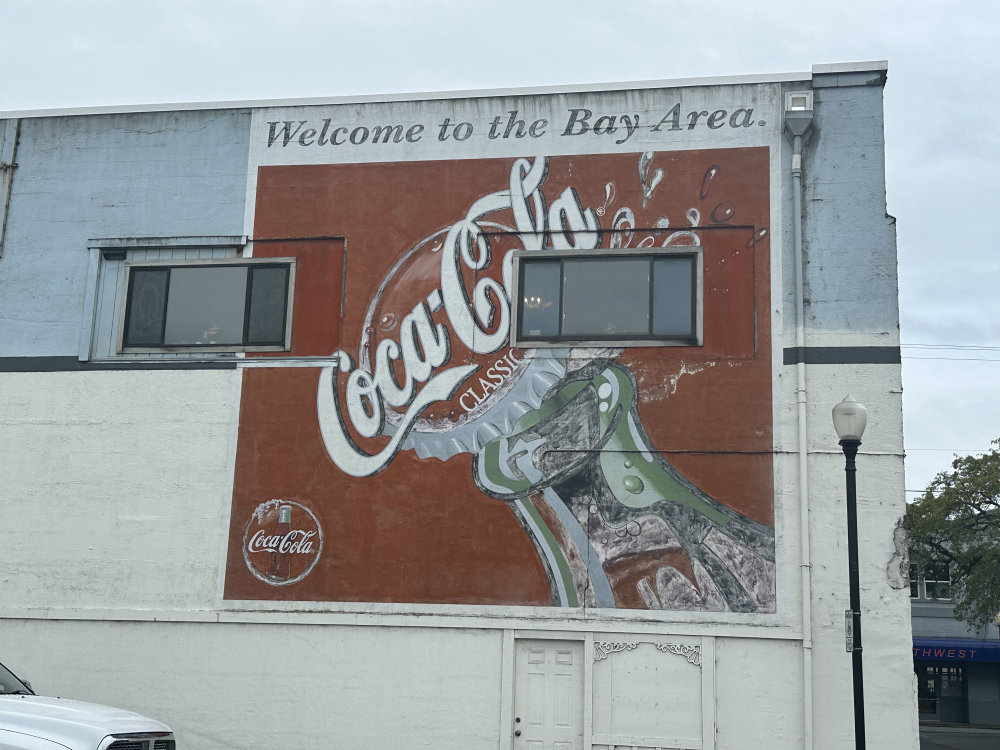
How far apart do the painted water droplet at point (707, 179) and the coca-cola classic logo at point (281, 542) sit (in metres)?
6.57

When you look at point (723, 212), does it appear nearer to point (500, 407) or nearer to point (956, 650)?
point (500, 407)

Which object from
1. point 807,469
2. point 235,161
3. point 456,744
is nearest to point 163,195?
point 235,161

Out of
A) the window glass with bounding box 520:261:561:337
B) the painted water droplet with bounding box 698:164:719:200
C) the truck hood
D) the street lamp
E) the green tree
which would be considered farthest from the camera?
the green tree

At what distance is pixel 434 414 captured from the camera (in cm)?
1480

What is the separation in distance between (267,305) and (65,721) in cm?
746

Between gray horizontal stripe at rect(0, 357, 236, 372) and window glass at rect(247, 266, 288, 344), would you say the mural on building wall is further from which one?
gray horizontal stripe at rect(0, 357, 236, 372)

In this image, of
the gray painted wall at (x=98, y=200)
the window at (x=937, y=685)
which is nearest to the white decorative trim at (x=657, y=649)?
the gray painted wall at (x=98, y=200)

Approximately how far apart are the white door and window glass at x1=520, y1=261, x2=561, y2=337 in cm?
401

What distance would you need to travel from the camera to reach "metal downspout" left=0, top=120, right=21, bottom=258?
16.5 m

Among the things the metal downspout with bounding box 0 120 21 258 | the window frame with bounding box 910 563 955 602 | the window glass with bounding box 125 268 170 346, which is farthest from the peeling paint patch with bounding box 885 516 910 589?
the window frame with bounding box 910 563 955 602

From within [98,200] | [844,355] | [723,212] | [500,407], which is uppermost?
[98,200]

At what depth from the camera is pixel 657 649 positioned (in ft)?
44.8

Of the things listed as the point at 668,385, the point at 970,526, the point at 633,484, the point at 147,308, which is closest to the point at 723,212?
the point at 668,385

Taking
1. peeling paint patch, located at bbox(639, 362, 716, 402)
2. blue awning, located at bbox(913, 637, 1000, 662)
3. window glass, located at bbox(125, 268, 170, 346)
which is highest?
window glass, located at bbox(125, 268, 170, 346)
